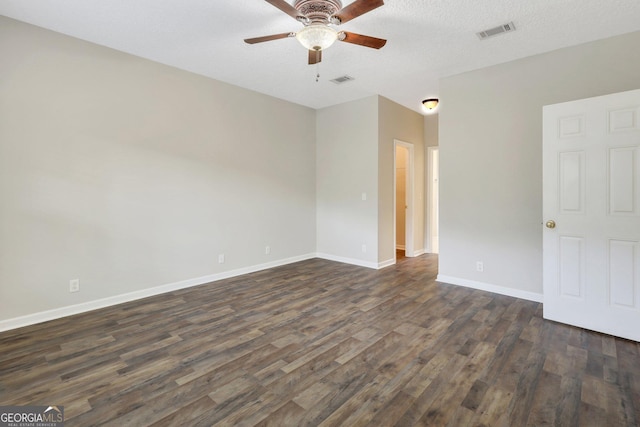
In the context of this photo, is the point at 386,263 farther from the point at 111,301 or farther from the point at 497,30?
the point at 111,301

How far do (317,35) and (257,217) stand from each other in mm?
3142

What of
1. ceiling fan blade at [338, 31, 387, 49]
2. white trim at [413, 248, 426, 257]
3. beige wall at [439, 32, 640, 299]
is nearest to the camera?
ceiling fan blade at [338, 31, 387, 49]

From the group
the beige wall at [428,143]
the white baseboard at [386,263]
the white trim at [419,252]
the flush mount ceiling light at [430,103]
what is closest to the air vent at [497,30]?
the flush mount ceiling light at [430,103]

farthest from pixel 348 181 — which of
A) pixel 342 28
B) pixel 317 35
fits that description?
pixel 317 35

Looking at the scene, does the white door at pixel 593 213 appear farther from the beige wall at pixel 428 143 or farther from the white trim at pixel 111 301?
the white trim at pixel 111 301

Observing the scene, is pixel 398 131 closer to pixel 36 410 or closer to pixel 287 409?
pixel 287 409

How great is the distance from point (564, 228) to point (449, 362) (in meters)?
1.83

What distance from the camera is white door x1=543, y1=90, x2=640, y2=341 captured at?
2.62 meters

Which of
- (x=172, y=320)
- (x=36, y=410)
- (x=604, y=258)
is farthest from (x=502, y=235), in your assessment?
(x=36, y=410)

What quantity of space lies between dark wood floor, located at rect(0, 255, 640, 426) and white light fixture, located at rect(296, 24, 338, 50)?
2474 millimetres

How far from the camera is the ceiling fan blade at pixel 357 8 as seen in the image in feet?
6.87

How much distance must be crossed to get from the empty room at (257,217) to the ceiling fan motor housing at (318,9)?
0.07 ft

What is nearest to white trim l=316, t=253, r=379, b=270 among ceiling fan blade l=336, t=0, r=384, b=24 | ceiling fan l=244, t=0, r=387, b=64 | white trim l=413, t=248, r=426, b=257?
white trim l=413, t=248, r=426, b=257

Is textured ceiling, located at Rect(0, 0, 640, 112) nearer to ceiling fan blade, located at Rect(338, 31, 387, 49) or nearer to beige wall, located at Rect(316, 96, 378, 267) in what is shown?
ceiling fan blade, located at Rect(338, 31, 387, 49)
